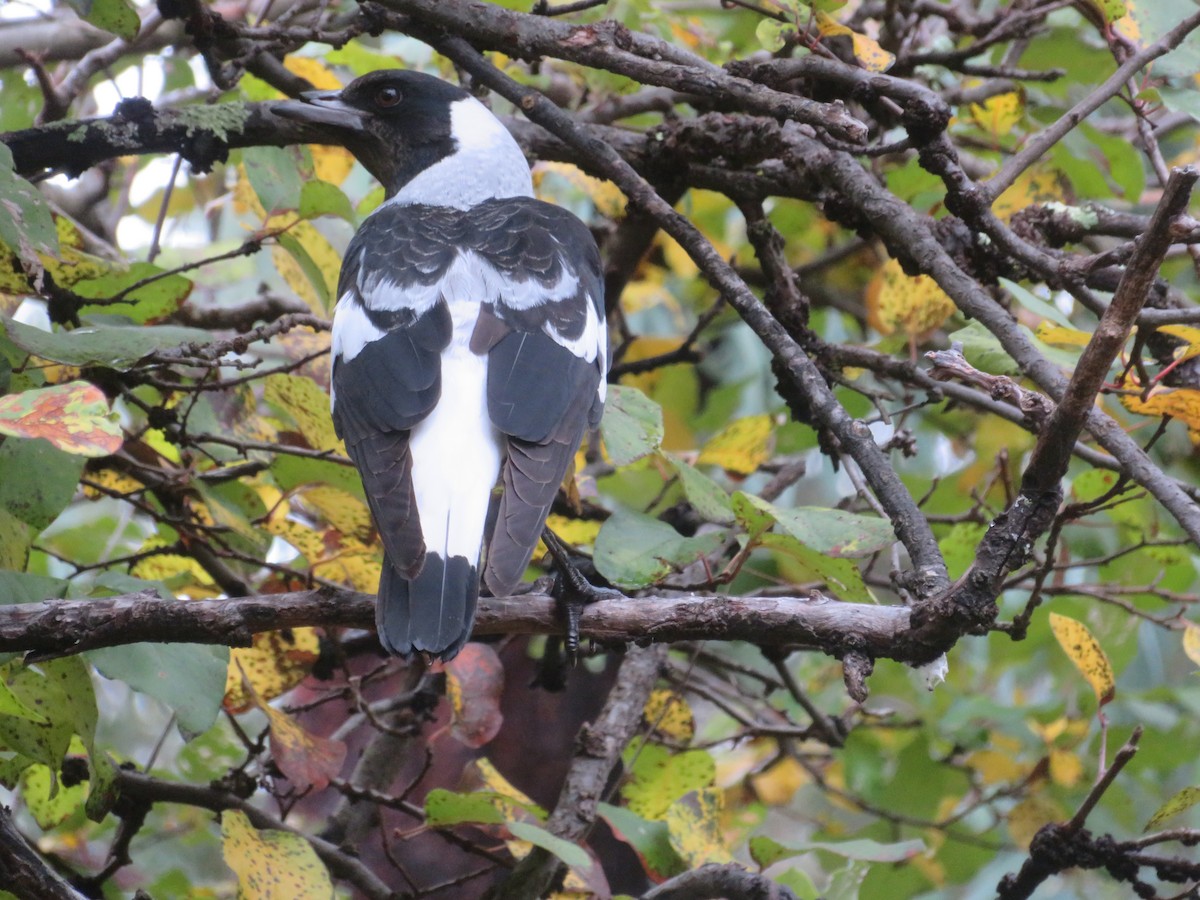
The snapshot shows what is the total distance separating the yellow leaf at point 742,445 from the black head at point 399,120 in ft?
3.28

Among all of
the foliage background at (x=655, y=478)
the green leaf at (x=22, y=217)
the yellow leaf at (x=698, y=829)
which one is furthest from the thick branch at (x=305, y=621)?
the yellow leaf at (x=698, y=829)

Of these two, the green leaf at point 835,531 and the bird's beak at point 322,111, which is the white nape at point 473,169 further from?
the green leaf at point 835,531

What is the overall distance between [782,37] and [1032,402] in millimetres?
1106

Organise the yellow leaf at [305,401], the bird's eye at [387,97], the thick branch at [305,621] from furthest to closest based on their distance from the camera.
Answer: the bird's eye at [387,97] → the yellow leaf at [305,401] → the thick branch at [305,621]

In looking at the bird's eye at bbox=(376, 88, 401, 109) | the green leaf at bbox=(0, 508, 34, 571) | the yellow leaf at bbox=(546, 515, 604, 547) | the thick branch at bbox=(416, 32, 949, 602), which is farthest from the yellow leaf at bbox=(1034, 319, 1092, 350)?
the bird's eye at bbox=(376, 88, 401, 109)

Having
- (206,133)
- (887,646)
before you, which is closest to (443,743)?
(206,133)

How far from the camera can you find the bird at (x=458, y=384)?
177 cm

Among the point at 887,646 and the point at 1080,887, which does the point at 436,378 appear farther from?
the point at 1080,887

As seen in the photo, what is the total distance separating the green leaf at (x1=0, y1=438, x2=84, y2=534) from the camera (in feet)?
5.99

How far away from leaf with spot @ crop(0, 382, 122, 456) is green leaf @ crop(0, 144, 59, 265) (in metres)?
0.52

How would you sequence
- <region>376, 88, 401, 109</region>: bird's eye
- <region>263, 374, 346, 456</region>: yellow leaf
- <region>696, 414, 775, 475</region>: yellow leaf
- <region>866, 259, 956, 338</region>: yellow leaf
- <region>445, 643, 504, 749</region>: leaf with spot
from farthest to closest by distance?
<region>376, 88, 401, 109</region>: bird's eye < <region>696, 414, 775, 475</region>: yellow leaf < <region>866, 259, 956, 338</region>: yellow leaf < <region>445, 643, 504, 749</region>: leaf with spot < <region>263, 374, 346, 456</region>: yellow leaf

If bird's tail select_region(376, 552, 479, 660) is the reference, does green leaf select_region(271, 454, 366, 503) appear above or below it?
below

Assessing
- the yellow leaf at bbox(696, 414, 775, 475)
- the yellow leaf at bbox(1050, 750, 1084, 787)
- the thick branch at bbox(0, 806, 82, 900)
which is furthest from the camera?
the yellow leaf at bbox(1050, 750, 1084, 787)

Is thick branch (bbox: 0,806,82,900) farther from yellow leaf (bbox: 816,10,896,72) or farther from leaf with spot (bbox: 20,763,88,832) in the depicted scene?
yellow leaf (bbox: 816,10,896,72)
